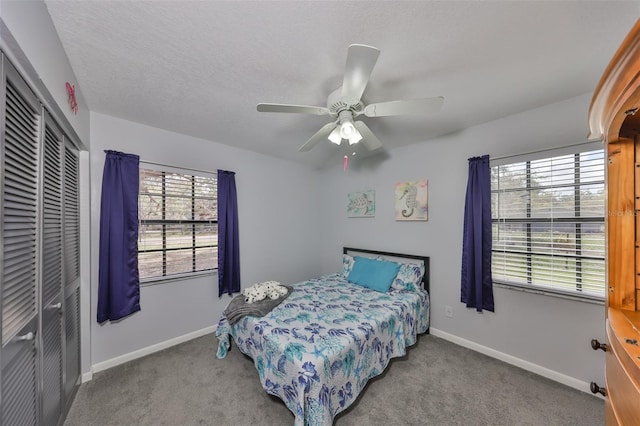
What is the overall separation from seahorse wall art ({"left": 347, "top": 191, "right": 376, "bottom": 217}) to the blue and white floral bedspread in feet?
4.22

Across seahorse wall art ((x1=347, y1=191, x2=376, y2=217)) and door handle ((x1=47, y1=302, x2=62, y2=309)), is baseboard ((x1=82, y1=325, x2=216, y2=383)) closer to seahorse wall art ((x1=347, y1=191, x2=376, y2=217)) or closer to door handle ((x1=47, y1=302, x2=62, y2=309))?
door handle ((x1=47, y1=302, x2=62, y2=309))

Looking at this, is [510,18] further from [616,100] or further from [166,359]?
[166,359]

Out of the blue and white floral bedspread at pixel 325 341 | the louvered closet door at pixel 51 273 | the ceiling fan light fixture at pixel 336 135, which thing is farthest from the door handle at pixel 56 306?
the ceiling fan light fixture at pixel 336 135

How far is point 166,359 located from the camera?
2.37 m

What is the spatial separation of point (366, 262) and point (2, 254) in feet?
9.85

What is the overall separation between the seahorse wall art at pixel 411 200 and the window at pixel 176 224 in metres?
2.50

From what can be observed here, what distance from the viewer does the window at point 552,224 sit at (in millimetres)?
1892

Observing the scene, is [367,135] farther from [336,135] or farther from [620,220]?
[620,220]

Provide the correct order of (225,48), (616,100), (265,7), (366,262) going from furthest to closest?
(366,262), (225,48), (265,7), (616,100)

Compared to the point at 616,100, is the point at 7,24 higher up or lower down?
higher up

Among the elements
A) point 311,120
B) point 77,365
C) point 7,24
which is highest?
point 311,120

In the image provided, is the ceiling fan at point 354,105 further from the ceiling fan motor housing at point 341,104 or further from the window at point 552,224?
the window at point 552,224

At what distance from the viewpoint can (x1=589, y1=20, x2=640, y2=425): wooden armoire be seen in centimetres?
75

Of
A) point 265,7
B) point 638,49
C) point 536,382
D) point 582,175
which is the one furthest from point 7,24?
point 536,382
